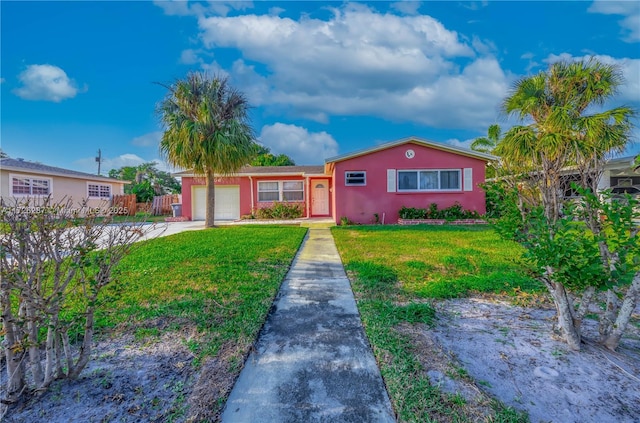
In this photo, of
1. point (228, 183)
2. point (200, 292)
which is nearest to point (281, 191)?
point (228, 183)

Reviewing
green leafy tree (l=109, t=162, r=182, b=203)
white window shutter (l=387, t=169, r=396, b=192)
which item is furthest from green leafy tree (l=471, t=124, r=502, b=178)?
green leafy tree (l=109, t=162, r=182, b=203)

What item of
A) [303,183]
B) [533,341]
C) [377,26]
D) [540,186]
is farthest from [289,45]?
[533,341]

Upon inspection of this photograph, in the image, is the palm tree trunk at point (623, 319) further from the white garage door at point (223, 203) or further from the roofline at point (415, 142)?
the white garage door at point (223, 203)

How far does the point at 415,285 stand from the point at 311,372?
2.60 meters

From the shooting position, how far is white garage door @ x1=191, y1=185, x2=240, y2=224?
17.3 m

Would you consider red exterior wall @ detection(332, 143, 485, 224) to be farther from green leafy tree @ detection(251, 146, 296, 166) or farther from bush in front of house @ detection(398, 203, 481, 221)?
green leafy tree @ detection(251, 146, 296, 166)

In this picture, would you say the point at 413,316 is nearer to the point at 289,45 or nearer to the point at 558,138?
the point at 558,138

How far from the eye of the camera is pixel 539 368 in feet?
7.29

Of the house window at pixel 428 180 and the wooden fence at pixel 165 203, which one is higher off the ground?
the house window at pixel 428 180

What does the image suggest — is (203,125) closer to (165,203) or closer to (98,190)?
(165,203)

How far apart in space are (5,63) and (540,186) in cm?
1589

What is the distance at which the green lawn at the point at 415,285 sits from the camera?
71.9 inches

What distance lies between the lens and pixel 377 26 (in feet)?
35.5

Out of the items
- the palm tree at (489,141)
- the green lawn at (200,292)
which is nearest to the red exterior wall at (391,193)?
the green lawn at (200,292)
